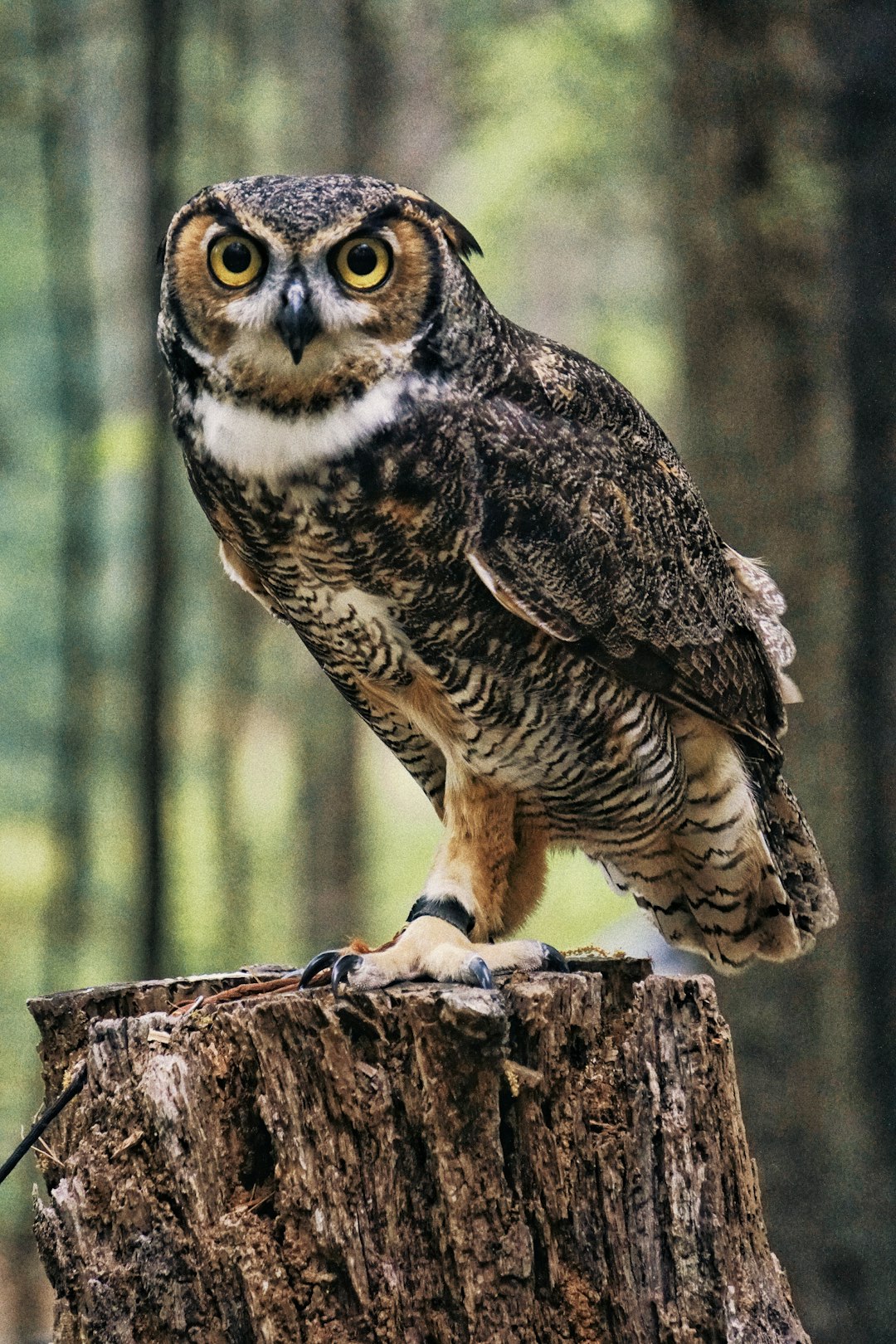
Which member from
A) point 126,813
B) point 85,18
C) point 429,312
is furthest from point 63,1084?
point 126,813

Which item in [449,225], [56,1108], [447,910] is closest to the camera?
[56,1108]

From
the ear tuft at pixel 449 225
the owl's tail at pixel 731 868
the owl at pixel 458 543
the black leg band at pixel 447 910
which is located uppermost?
the ear tuft at pixel 449 225

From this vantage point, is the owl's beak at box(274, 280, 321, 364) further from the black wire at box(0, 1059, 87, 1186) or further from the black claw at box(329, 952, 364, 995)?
the black wire at box(0, 1059, 87, 1186)

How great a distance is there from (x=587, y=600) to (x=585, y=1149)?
1115 millimetres

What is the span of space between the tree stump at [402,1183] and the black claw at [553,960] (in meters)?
0.30

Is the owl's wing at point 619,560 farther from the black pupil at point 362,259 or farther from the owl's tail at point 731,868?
the black pupil at point 362,259

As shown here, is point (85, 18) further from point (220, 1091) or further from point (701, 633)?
point (220, 1091)

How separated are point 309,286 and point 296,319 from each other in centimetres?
8

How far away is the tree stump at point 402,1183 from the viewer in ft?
7.06

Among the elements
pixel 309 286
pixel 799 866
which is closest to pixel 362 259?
pixel 309 286

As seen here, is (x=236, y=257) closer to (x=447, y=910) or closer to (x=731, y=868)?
(x=447, y=910)

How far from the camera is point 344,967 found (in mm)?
2566

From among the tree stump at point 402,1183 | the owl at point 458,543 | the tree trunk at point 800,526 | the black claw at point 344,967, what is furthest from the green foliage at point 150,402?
the tree stump at point 402,1183

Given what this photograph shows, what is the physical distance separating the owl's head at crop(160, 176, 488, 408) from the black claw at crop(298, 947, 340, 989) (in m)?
1.03
